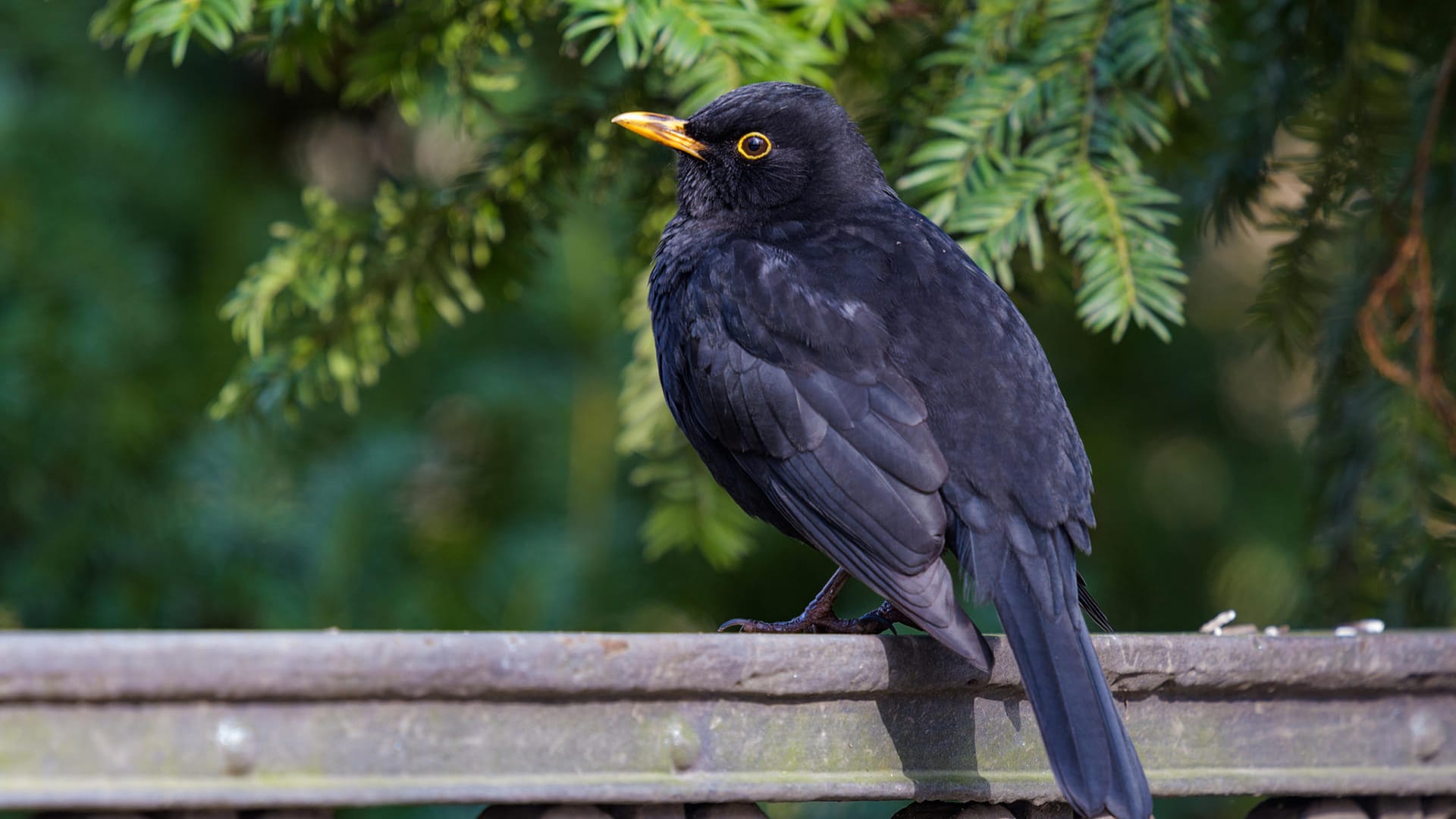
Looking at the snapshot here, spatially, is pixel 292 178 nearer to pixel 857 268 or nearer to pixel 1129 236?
pixel 857 268

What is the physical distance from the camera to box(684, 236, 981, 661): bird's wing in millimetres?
2129

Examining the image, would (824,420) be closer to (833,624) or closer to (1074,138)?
(833,624)

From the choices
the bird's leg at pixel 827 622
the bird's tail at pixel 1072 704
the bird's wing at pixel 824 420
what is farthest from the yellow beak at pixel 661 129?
the bird's tail at pixel 1072 704

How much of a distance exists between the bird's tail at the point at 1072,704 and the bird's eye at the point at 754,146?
120 cm

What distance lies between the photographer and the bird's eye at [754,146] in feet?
9.39

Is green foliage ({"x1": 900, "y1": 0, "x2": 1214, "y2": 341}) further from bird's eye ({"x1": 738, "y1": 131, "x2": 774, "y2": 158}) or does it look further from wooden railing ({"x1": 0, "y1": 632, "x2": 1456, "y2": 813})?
wooden railing ({"x1": 0, "y1": 632, "x2": 1456, "y2": 813})

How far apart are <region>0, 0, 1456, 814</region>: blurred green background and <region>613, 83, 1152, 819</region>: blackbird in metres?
0.15

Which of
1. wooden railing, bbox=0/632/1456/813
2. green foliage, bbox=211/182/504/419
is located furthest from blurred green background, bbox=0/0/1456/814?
wooden railing, bbox=0/632/1456/813

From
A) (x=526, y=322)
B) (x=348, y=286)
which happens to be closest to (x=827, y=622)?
(x=348, y=286)

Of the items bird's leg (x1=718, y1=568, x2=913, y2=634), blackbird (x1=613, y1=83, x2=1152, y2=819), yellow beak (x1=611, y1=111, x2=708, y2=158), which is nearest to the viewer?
blackbird (x1=613, y1=83, x2=1152, y2=819)

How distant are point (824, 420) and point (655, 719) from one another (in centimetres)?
81

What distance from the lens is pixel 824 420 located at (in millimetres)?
2271

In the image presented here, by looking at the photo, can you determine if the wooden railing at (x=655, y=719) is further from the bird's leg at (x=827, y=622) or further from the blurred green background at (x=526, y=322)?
the blurred green background at (x=526, y=322)


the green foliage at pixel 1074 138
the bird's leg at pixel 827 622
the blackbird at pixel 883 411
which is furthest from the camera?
the bird's leg at pixel 827 622
